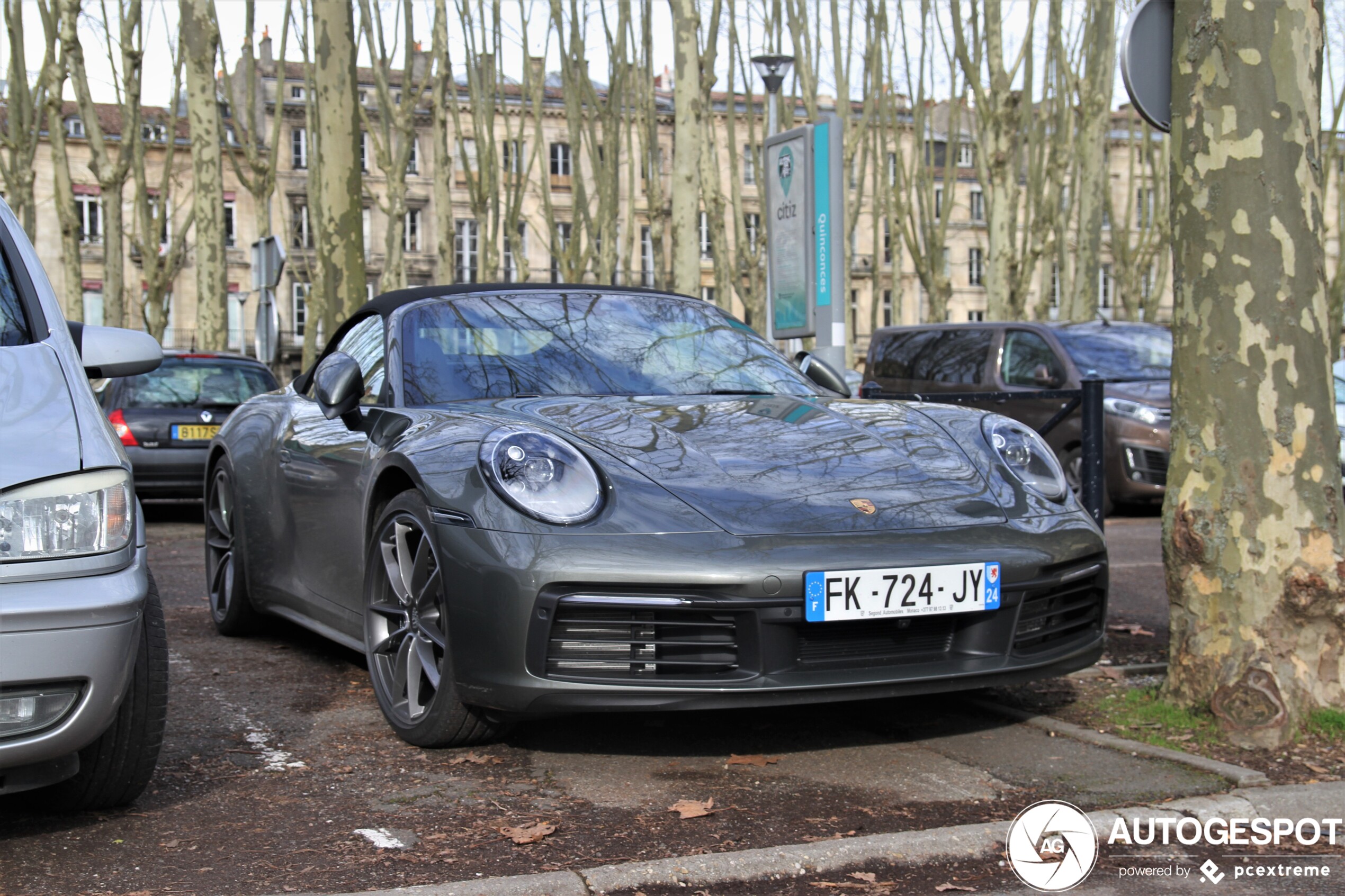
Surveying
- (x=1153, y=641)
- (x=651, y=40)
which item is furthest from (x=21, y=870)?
(x=651, y=40)

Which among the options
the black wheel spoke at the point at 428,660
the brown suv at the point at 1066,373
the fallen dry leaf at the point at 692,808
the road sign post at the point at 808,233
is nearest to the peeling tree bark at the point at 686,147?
the brown suv at the point at 1066,373

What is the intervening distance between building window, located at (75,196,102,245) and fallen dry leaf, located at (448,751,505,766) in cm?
6226

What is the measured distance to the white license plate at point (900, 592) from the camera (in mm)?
3619

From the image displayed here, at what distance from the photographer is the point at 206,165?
75.1 feet

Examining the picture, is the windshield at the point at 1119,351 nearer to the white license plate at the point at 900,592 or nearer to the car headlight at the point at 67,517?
the white license plate at the point at 900,592

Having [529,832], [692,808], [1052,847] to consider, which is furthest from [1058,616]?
[529,832]

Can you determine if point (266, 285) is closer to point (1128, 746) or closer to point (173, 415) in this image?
point (173, 415)

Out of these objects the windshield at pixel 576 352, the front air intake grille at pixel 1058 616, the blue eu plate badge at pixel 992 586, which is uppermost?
the windshield at pixel 576 352

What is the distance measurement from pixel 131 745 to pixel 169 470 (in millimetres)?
9371

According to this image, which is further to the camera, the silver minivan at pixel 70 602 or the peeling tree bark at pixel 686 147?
the peeling tree bark at pixel 686 147

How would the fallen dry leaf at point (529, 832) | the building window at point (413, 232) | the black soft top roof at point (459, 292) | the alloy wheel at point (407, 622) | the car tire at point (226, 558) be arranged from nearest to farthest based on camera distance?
the fallen dry leaf at point (529, 832), the alloy wheel at point (407, 622), the black soft top roof at point (459, 292), the car tire at point (226, 558), the building window at point (413, 232)

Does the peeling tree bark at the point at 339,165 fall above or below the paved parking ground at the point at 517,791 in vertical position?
above

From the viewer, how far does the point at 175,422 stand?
12.4 meters

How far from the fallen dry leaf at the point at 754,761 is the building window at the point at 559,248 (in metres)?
18.0
